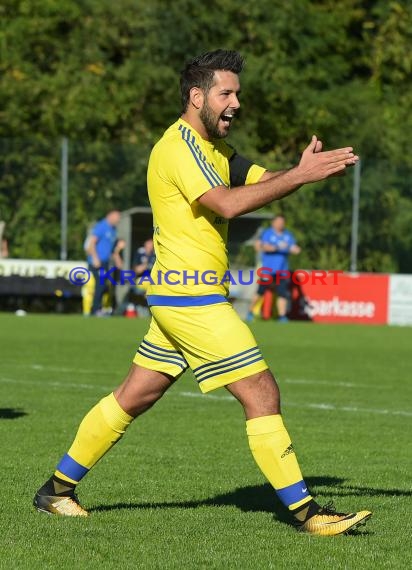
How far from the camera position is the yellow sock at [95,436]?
21.8ft

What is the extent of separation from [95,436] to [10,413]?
4.18 m

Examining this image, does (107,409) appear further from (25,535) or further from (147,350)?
(25,535)

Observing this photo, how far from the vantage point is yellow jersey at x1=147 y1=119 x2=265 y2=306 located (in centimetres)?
634

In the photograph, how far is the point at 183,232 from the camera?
6383 millimetres

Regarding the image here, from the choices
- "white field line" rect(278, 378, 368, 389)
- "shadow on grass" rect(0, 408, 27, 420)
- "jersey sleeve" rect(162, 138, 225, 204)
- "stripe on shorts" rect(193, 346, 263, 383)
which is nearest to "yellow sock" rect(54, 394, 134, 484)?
"stripe on shorts" rect(193, 346, 263, 383)

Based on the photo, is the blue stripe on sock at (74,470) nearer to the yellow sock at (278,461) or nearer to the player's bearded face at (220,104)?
the yellow sock at (278,461)

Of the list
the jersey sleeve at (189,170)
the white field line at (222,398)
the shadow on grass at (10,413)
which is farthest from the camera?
the white field line at (222,398)

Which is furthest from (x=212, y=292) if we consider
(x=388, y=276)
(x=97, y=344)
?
(x=388, y=276)

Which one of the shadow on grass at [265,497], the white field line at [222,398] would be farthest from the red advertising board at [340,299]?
the shadow on grass at [265,497]

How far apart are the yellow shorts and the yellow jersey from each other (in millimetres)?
58

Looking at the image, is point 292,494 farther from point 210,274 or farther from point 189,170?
point 189,170

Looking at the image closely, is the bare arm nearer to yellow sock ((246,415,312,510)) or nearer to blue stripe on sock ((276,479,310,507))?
→ yellow sock ((246,415,312,510))

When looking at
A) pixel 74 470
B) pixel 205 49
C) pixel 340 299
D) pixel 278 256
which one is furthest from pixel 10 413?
pixel 205 49

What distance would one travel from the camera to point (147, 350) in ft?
21.7
